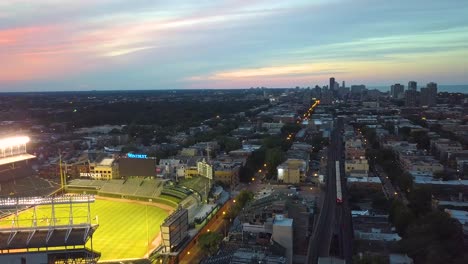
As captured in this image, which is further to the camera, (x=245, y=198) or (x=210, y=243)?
(x=245, y=198)

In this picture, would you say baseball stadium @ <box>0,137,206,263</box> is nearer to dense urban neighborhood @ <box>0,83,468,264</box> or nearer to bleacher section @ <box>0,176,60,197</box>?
bleacher section @ <box>0,176,60,197</box>

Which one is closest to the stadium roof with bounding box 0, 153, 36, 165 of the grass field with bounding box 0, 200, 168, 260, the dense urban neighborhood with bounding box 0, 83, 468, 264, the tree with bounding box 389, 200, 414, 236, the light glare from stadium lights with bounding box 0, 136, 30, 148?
the dense urban neighborhood with bounding box 0, 83, 468, 264

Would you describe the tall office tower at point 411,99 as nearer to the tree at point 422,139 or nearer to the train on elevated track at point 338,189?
the tree at point 422,139

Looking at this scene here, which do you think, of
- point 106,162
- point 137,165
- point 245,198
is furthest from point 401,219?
point 106,162

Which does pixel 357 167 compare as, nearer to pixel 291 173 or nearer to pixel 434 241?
pixel 291 173

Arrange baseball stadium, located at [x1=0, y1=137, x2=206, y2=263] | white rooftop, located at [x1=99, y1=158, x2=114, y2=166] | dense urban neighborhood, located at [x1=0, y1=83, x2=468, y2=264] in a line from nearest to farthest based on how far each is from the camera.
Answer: baseball stadium, located at [x1=0, y1=137, x2=206, y2=263], dense urban neighborhood, located at [x1=0, y1=83, x2=468, y2=264], white rooftop, located at [x1=99, y1=158, x2=114, y2=166]

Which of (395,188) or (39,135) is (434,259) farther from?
(39,135)

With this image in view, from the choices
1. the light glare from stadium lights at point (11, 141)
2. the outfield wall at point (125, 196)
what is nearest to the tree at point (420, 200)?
the outfield wall at point (125, 196)

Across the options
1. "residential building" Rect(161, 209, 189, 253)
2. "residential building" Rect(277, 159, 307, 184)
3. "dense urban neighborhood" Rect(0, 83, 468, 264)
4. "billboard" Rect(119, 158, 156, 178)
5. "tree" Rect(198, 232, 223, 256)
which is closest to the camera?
"dense urban neighborhood" Rect(0, 83, 468, 264)
